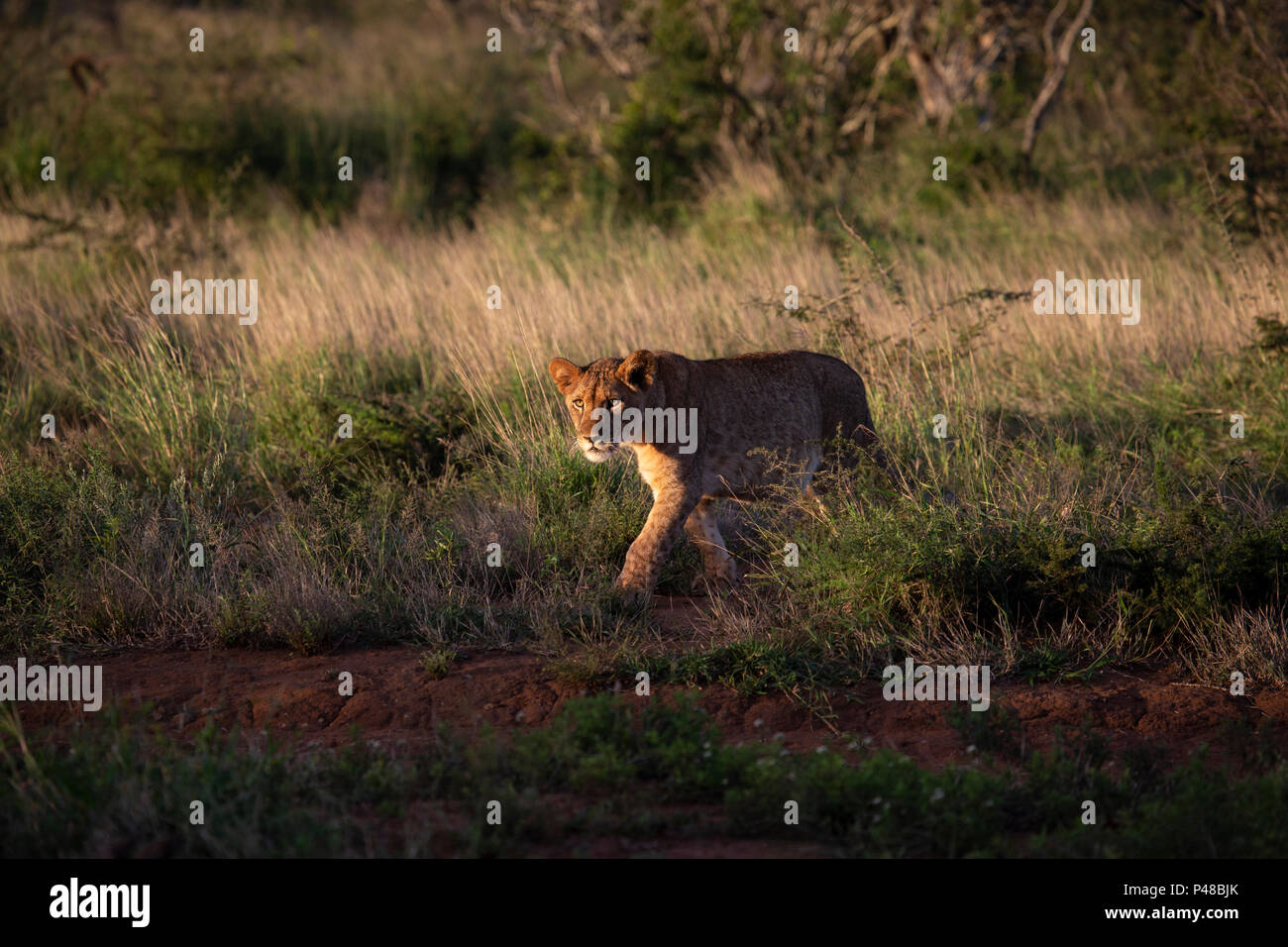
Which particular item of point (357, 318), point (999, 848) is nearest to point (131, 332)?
point (357, 318)

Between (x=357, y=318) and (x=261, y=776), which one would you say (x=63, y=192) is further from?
(x=261, y=776)

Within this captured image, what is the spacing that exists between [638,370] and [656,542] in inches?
33.4

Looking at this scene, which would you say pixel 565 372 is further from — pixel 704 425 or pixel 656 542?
pixel 656 542

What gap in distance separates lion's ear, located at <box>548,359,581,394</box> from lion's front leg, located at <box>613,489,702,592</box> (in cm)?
73

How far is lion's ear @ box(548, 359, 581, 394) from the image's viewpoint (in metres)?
6.61

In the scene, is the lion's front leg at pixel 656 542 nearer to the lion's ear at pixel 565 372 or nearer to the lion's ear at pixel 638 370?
the lion's ear at pixel 638 370

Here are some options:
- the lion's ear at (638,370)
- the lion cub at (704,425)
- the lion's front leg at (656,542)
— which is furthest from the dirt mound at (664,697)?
the lion's ear at (638,370)

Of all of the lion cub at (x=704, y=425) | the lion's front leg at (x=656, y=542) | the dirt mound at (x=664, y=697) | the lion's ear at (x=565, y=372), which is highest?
the lion's ear at (x=565, y=372)

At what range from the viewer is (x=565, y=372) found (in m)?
6.66

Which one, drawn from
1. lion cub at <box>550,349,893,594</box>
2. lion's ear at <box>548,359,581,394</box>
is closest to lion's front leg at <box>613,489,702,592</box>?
lion cub at <box>550,349,893,594</box>

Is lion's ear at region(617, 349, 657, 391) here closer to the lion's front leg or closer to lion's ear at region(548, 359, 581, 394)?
lion's ear at region(548, 359, 581, 394)

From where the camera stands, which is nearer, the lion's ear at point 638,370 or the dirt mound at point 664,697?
the dirt mound at point 664,697

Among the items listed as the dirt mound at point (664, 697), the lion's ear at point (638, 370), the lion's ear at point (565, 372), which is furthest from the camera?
the lion's ear at point (565, 372)

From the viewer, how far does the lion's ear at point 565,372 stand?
6.61 meters
